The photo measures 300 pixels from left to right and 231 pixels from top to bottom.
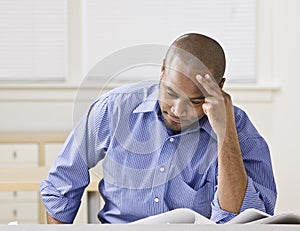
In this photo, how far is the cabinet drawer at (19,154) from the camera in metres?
3.67

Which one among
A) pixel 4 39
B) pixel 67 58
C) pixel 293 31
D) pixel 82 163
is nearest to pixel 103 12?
pixel 67 58

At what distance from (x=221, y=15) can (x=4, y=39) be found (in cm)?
123

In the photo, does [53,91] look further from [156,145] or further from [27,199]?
[156,145]

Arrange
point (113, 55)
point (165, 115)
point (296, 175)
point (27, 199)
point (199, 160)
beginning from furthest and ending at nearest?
point (296, 175) → point (27, 199) → point (199, 160) → point (165, 115) → point (113, 55)

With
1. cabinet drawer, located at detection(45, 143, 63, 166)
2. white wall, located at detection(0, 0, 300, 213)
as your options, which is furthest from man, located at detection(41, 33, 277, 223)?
white wall, located at detection(0, 0, 300, 213)

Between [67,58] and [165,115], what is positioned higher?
[165,115]

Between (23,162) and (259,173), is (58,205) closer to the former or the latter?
(259,173)

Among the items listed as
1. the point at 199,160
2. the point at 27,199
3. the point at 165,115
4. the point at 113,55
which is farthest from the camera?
the point at 27,199

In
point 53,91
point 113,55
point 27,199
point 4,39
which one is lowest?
point 27,199

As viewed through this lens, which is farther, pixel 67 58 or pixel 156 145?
pixel 67 58

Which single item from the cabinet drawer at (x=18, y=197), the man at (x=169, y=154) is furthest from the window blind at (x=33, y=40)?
the man at (x=169, y=154)

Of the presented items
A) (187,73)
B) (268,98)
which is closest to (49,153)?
(268,98)

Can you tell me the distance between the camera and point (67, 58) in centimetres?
407

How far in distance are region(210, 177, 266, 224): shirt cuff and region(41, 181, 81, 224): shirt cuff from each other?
32 cm
